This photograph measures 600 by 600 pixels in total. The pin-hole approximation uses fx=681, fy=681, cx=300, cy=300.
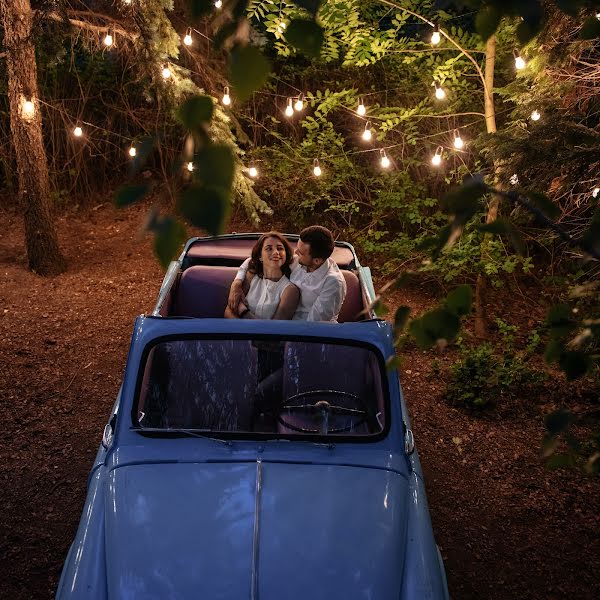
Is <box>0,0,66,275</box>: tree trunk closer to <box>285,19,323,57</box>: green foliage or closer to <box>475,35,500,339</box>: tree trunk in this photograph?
<box>475,35,500,339</box>: tree trunk

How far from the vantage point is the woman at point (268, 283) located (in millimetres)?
5332

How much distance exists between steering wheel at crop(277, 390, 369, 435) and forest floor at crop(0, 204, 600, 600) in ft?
4.91

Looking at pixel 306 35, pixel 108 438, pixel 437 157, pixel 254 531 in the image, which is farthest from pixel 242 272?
pixel 306 35

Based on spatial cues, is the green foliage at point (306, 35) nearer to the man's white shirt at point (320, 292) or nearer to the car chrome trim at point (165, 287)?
the car chrome trim at point (165, 287)

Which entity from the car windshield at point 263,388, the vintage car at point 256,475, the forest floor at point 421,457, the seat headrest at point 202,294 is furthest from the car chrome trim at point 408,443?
the seat headrest at point 202,294

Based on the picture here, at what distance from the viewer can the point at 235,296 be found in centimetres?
551

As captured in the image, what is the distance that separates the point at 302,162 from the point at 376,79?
2.31 m

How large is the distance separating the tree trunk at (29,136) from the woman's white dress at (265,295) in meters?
4.52

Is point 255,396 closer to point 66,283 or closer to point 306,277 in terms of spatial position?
point 306,277

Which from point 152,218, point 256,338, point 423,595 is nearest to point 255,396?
point 256,338

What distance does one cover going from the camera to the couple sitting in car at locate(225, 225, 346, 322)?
205 inches

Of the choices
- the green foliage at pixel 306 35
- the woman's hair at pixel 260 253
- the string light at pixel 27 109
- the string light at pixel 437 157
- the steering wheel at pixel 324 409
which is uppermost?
the green foliage at pixel 306 35

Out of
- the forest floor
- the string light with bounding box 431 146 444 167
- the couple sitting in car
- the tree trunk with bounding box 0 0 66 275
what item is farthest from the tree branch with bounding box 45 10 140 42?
the couple sitting in car

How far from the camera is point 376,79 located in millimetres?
11000
